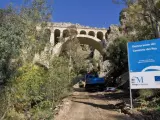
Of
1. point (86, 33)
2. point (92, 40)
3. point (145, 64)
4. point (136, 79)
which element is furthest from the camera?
point (86, 33)

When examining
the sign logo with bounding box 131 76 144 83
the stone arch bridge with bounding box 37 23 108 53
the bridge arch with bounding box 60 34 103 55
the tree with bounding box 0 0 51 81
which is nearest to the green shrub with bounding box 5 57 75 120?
the tree with bounding box 0 0 51 81

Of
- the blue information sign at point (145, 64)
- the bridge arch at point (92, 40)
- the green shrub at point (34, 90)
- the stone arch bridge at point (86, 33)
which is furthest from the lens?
the stone arch bridge at point (86, 33)

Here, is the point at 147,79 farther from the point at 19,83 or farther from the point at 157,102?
the point at 19,83

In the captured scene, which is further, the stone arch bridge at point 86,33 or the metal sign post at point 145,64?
the stone arch bridge at point 86,33

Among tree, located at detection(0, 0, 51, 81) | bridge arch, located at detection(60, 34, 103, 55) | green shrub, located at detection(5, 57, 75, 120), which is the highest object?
bridge arch, located at detection(60, 34, 103, 55)

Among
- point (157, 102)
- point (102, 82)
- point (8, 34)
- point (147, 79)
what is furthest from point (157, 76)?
point (102, 82)

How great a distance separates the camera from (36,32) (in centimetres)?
1405

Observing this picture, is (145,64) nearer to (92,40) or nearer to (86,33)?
(92,40)

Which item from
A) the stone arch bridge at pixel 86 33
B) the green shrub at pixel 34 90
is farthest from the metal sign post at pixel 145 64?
the stone arch bridge at pixel 86 33

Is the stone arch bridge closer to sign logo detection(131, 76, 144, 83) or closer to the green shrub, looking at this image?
the green shrub

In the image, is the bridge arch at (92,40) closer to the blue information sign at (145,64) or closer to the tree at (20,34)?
the tree at (20,34)

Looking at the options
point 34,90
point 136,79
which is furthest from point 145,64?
point 34,90

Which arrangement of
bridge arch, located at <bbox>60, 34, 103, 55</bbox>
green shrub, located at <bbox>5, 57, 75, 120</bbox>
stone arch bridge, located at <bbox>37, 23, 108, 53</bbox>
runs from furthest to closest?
stone arch bridge, located at <bbox>37, 23, 108, 53</bbox>
bridge arch, located at <bbox>60, 34, 103, 55</bbox>
green shrub, located at <bbox>5, 57, 75, 120</bbox>

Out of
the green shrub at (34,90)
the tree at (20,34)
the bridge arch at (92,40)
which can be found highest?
the bridge arch at (92,40)
